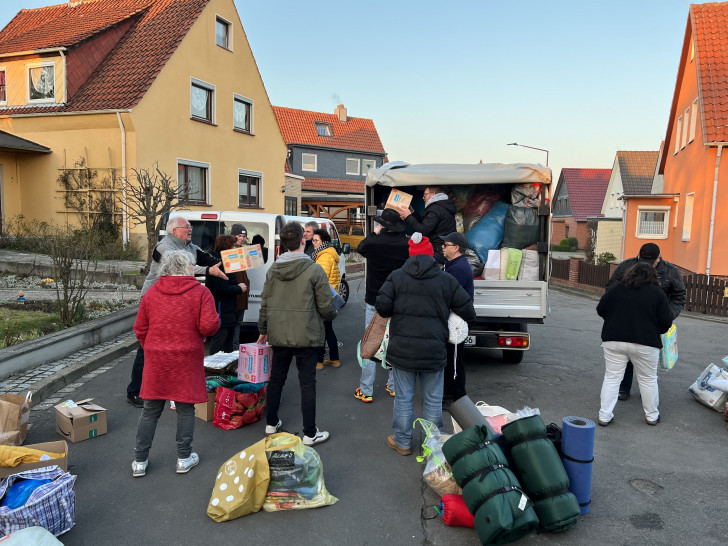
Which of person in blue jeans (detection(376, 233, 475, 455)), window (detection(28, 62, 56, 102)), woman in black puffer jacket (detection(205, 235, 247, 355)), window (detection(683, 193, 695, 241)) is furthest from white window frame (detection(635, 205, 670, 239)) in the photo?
window (detection(28, 62, 56, 102))

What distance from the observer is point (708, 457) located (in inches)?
176

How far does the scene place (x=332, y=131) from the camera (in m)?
41.2

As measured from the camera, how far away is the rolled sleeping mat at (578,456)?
3408mm

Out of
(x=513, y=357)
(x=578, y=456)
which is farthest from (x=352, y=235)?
(x=578, y=456)

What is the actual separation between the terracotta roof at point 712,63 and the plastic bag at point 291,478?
16.6 meters

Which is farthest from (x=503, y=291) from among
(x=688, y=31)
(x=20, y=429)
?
(x=688, y=31)

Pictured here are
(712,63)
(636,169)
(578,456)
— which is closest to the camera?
(578,456)

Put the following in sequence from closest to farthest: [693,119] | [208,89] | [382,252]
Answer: [382,252], [693,119], [208,89]

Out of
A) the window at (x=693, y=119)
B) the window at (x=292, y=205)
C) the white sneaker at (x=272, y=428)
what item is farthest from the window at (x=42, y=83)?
the window at (x=693, y=119)

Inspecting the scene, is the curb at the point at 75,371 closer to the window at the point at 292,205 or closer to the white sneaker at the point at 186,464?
the white sneaker at the point at 186,464

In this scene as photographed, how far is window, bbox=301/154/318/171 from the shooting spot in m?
39.1

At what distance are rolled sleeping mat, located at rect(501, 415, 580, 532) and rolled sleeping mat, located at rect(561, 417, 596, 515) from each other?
6.8 inches

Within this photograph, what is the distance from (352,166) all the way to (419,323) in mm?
37936

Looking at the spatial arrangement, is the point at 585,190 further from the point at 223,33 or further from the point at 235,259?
the point at 235,259
